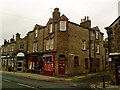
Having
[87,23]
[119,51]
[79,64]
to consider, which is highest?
[87,23]

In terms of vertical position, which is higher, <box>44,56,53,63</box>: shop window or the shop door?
<box>44,56,53,63</box>: shop window

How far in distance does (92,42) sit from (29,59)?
42.7ft

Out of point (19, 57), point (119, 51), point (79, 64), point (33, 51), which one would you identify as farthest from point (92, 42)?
point (19, 57)

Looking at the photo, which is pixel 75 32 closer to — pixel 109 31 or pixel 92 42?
pixel 92 42

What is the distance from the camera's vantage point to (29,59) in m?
31.3

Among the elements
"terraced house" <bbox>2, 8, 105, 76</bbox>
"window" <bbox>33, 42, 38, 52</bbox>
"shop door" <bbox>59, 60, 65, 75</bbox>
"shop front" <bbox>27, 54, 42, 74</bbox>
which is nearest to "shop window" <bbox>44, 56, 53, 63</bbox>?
"terraced house" <bbox>2, 8, 105, 76</bbox>

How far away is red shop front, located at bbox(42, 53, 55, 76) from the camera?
23786 mm

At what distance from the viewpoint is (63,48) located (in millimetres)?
23375

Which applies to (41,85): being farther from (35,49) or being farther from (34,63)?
(35,49)

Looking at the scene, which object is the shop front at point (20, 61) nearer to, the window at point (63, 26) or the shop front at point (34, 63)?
the shop front at point (34, 63)

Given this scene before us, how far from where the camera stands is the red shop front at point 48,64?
23.8m

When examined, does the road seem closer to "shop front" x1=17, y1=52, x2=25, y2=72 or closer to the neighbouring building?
the neighbouring building

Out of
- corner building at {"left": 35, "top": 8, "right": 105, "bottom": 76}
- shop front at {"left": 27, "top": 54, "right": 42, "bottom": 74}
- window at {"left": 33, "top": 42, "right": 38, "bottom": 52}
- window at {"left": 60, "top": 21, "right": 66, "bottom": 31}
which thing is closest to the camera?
→ corner building at {"left": 35, "top": 8, "right": 105, "bottom": 76}

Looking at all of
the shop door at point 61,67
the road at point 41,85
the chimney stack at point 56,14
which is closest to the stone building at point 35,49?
the chimney stack at point 56,14
